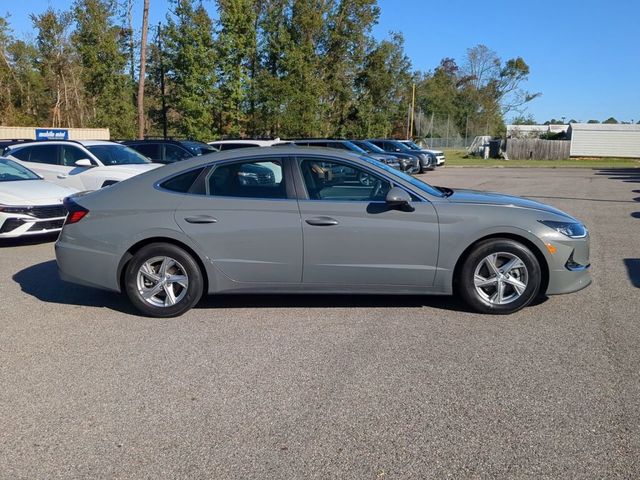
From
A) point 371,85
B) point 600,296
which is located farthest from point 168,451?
point 371,85

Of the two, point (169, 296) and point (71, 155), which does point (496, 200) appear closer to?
point (169, 296)

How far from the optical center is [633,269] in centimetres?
755

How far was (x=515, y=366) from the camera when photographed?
4402 millimetres

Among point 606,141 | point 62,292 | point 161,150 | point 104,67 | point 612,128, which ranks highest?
point 104,67

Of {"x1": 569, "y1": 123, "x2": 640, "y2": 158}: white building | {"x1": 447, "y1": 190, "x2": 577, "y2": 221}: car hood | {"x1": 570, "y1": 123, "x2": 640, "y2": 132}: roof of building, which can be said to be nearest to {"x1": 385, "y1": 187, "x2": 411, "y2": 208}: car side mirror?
{"x1": 447, "y1": 190, "x2": 577, "y2": 221}: car hood

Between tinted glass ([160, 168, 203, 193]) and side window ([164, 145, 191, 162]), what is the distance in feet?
35.1

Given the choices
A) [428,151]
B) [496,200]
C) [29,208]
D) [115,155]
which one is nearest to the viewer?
[496,200]

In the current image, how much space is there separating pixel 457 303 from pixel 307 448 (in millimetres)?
3108

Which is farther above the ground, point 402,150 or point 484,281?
point 402,150

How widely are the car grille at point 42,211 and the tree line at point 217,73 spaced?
20.8m

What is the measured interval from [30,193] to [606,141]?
5158 cm

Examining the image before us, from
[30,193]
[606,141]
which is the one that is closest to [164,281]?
[30,193]

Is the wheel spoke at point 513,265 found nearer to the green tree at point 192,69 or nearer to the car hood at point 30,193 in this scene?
the car hood at point 30,193

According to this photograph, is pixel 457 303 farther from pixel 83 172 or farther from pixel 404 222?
pixel 83 172
